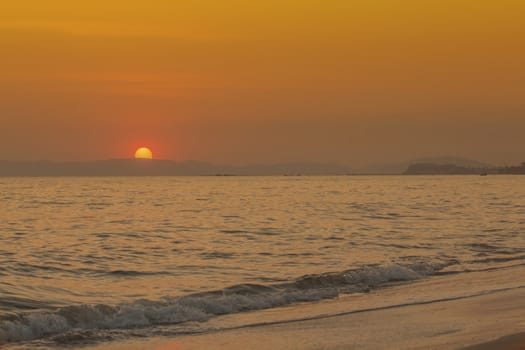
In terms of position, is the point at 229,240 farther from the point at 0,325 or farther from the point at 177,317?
the point at 0,325

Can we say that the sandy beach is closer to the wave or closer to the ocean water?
the wave

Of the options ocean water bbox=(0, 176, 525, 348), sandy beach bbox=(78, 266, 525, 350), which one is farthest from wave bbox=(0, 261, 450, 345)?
sandy beach bbox=(78, 266, 525, 350)

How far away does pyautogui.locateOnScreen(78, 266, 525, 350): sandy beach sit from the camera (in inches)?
474

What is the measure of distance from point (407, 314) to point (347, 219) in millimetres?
30687

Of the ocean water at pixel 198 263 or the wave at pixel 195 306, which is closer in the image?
the wave at pixel 195 306

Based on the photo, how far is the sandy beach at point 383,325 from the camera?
1204cm

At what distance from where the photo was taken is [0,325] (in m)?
14.0

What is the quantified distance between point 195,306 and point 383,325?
189 inches

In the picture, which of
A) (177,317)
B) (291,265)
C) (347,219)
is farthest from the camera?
(347,219)

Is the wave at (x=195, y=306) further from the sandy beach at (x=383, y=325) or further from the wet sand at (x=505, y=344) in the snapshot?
the wet sand at (x=505, y=344)

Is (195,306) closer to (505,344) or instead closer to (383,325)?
(383,325)

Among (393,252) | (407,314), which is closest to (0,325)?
(407,314)

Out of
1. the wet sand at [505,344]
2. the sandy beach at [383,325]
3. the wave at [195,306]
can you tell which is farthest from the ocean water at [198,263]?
the wet sand at [505,344]

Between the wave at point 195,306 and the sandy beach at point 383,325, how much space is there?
2.87 ft
